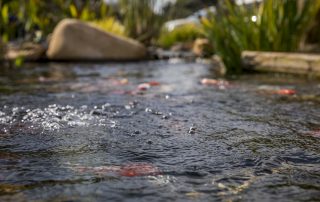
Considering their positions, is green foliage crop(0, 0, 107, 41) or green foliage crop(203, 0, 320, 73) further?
green foliage crop(0, 0, 107, 41)

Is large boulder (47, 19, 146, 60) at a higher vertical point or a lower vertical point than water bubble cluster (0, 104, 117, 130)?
higher

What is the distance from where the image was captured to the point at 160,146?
2436 millimetres

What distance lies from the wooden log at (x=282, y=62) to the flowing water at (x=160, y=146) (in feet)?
4.06

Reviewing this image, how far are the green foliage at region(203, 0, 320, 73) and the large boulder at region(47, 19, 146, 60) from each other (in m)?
3.97

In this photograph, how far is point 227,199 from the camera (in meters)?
1.66

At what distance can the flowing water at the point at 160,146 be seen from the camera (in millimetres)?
1766

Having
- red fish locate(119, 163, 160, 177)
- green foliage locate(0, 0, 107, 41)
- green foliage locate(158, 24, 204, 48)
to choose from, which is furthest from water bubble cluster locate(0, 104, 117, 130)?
green foliage locate(158, 24, 204, 48)

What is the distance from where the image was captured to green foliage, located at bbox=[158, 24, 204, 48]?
17016mm

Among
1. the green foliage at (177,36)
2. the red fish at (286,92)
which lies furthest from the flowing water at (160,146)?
the green foliage at (177,36)

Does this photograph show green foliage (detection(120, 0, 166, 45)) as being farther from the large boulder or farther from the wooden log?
the wooden log

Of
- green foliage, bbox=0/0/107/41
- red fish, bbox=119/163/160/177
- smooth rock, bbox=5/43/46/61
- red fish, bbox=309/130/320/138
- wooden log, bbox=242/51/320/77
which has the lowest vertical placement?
red fish, bbox=309/130/320/138

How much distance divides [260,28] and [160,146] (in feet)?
15.3

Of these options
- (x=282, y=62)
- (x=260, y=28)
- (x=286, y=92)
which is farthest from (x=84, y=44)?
(x=286, y=92)

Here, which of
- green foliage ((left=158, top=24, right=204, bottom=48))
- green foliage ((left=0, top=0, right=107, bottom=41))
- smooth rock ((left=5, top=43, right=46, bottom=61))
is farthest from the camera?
green foliage ((left=158, top=24, right=204, bottom=48))
